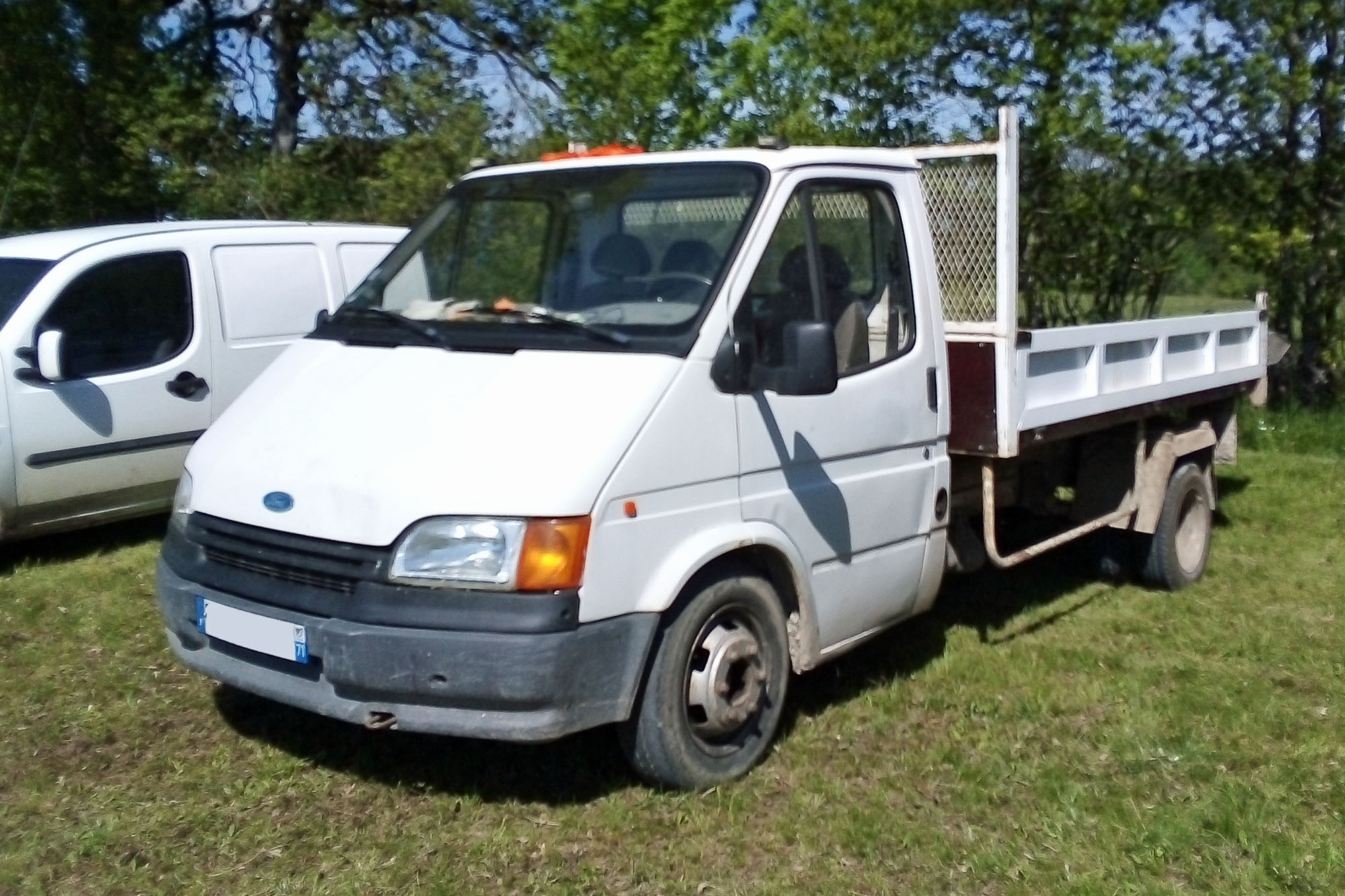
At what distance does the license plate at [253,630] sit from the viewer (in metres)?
4.23

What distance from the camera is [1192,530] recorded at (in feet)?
25.1

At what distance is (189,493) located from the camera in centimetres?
469

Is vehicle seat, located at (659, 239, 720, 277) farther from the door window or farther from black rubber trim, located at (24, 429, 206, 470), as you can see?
black rubber trim, located at (24, 429, 206, 470)

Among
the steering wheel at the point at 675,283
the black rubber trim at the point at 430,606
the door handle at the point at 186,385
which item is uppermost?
the steering wheel at the point at 675,283

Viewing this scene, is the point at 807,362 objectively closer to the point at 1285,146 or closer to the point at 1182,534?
the point at 1182,534

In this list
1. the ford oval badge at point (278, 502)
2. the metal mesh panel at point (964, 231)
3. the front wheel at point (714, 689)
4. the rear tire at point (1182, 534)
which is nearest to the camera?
the ford oval badge at point (278, 502)

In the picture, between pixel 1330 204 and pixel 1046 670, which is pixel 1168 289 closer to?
pixel 1330 204

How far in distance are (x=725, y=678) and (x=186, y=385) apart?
4589mm

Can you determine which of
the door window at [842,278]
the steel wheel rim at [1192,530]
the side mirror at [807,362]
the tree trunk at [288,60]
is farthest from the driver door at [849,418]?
the tree trunk at [288,60]

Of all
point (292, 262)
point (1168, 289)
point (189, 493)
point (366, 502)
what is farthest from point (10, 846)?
point (1168, 289)

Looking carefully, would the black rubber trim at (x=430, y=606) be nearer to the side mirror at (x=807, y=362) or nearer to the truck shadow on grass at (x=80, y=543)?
the side mirror at (x=807, y=362)

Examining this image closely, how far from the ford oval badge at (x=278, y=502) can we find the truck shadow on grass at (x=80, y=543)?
12.3 feet

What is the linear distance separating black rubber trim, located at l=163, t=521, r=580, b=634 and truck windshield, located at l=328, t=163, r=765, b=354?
887 mm

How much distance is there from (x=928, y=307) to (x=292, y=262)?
466 centimetres
